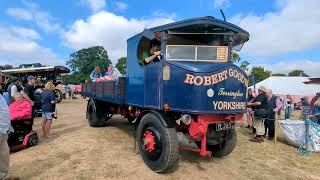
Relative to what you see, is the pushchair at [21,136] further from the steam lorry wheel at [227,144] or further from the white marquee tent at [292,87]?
the white marquee tent at [292,87]

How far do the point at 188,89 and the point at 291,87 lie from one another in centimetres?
3097

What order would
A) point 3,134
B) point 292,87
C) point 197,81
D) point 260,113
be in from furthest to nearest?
1. point 292,87
2. point 260,113
3. point 197,81
4. point 3,134

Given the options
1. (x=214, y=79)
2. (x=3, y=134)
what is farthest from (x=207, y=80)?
(x=3, y=134)

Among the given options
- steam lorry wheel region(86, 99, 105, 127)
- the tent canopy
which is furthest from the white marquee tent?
steam lorry wheel region(86, 99, 105, 127)

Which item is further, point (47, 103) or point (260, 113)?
point (260, 113)

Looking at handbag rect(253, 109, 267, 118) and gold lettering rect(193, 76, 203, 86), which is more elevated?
gold lettering rect(193, 76, 203, 86)

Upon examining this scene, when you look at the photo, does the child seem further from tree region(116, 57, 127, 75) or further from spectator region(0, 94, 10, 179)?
spectator region(0, 94, 10, 179)

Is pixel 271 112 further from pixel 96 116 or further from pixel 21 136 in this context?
pixel 21 136

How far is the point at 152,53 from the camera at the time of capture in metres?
6.73

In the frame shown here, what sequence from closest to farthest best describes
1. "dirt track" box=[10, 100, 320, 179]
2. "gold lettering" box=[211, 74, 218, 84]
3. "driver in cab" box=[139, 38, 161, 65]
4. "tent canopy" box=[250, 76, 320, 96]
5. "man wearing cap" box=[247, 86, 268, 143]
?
"gold lettering" box=[211, 74, 218, 84]
"dirt track" box=[10, 100, 320, 179]
"driver in cab" box=[139, 38, 161, 65]
"man wearing cap" box=[247, 86, 268, 143]
"tent canopy" box=[250, 76, 320, 96]

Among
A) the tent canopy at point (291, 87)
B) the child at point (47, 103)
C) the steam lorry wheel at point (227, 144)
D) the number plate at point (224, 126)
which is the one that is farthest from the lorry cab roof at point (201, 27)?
the tent canopy at point (291, 87)

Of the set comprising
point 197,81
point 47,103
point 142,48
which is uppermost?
point 142,48

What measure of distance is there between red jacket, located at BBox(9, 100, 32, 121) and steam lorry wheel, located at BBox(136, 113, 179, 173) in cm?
287

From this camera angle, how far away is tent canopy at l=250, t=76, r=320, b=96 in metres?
32.3
